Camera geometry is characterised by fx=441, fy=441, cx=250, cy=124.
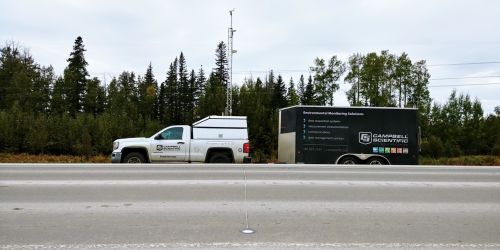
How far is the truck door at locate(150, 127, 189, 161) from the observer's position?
16094 millimetres


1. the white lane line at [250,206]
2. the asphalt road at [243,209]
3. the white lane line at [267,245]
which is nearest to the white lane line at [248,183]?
the asphalt road at [243,209]

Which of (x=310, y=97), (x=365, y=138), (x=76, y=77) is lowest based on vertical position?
(x=365, y=138)

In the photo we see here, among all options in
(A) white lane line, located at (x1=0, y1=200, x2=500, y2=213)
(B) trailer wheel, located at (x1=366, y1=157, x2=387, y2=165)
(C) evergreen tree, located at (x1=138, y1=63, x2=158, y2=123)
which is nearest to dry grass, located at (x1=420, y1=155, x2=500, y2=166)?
(B) trailer wheel, located at (x1=366, y1=157, x2=387, y2=165)

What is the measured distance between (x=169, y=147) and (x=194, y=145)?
915 millimetres

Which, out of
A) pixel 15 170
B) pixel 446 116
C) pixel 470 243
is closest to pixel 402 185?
pixel 470 243

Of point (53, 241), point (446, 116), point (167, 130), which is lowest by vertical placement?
point (53, 241)

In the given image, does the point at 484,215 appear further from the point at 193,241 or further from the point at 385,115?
the point at 385,115

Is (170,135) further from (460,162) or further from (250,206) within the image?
(460,162)

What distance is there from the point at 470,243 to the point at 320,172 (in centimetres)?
589

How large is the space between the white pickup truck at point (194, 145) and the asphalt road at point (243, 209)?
16.6 ft

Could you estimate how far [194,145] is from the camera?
1622cm

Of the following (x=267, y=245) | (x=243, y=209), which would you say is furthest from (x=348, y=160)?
(x=267, y=245)

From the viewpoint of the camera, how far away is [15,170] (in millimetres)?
10922

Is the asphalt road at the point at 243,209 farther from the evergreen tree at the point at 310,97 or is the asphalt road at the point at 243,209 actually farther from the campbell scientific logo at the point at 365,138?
the evergreen tree at the point at 310,97
